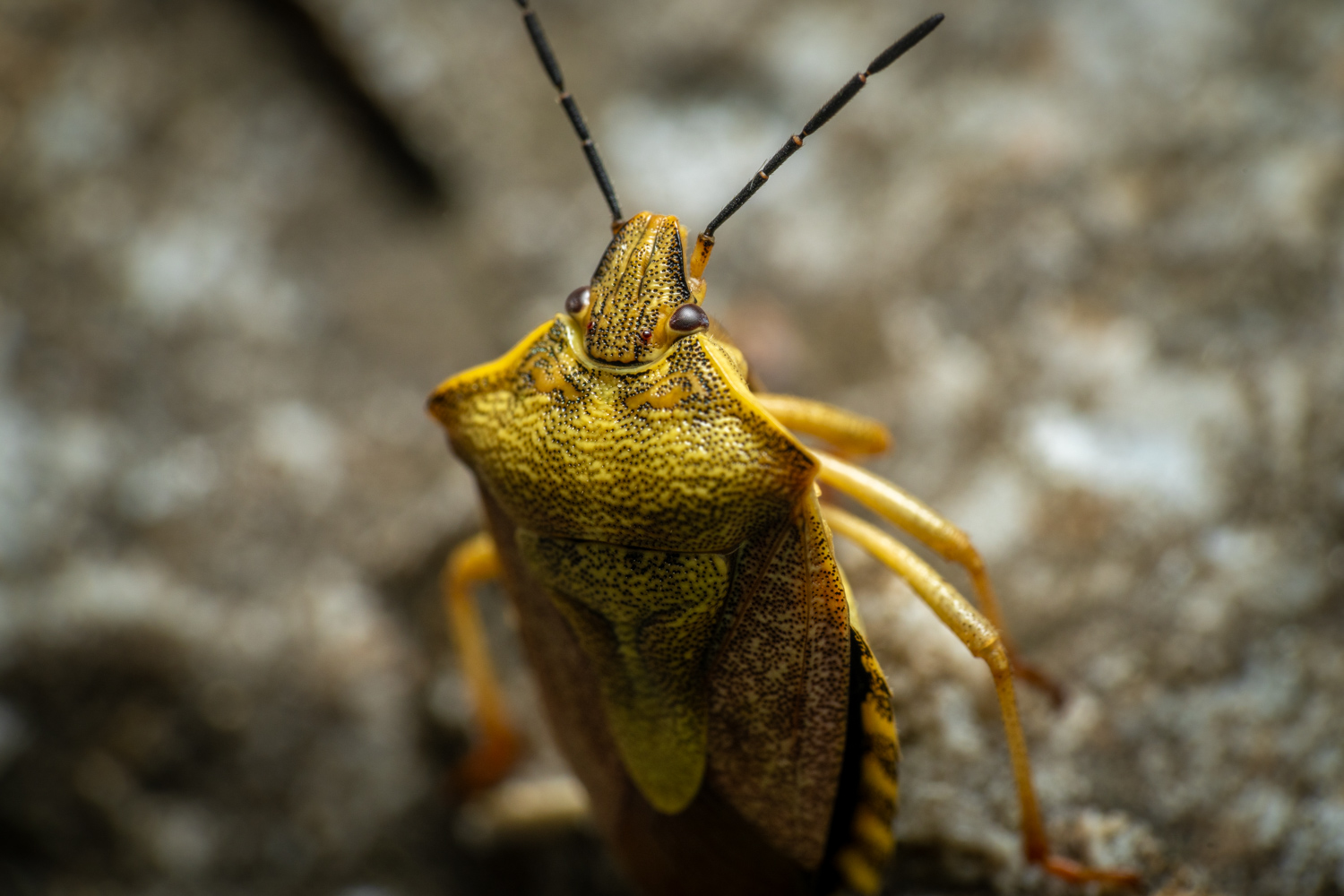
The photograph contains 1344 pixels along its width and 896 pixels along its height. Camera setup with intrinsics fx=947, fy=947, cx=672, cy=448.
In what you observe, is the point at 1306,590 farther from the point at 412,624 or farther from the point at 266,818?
the point at 266,818

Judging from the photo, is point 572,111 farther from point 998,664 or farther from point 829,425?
point 998,664

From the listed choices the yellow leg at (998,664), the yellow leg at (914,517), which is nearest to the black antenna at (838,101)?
the yellow leg at (914,517)

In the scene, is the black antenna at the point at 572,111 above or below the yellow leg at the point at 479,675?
above

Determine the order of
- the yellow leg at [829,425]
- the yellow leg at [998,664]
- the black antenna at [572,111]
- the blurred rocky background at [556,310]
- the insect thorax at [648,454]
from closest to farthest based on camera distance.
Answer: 1. the insect thorax at [648,454]
2. the yellow leg at [998,664]
3. the black antenna at [572,111]
4. the yellow leg at [829,425]
5. the blurred rocky background at [556,310]

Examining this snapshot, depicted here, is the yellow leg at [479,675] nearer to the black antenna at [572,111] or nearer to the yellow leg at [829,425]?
the yellow leg at [829,425]

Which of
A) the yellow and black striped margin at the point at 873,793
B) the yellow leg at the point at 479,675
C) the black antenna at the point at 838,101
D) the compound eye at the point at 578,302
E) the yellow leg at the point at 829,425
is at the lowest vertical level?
the yellow and black striped margin at the point at 873,793

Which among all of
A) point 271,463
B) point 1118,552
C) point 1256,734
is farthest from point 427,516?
point 1256,734

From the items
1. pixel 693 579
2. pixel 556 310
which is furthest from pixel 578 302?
pixel 556 310
